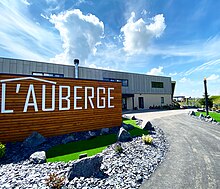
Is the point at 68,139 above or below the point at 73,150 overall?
above

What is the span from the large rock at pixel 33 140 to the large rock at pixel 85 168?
4.02 meters

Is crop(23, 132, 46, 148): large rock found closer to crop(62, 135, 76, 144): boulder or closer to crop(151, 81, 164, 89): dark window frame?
crop(62, 135, 76, 144): boulder

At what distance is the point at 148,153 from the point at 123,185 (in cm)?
266

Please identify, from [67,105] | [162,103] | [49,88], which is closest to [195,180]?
[67,105]

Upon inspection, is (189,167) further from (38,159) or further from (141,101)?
(141,101)

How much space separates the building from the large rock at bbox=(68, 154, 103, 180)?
17.5 meters

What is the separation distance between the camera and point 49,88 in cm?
894

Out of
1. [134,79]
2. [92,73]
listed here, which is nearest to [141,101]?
[134,79]

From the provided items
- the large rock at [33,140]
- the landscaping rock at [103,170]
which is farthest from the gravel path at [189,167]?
the large rock at [33,140]

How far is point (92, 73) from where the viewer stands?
23828mm

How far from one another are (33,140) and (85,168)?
4.40 m

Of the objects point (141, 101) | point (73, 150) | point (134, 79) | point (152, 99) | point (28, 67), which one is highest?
point (134, 79)

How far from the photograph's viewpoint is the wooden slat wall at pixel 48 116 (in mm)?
7684

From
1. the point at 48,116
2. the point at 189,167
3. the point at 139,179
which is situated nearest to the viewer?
the point at 139,179
